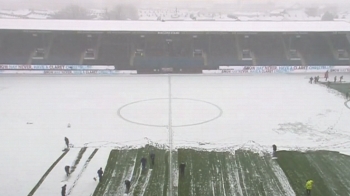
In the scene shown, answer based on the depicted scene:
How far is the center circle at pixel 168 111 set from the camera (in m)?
20.2

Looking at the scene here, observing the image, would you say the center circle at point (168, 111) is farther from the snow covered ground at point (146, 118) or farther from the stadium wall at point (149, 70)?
the stadium wall at point (149, 70)

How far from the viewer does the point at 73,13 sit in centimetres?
6059

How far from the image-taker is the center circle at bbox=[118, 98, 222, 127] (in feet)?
66.3

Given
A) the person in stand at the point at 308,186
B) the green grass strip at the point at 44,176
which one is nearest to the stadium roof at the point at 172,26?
the green grass strip at the point at 44,176

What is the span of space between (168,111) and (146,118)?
6.17 feet

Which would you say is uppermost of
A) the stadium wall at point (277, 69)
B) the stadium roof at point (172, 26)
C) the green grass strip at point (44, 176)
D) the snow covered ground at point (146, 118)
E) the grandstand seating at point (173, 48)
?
the stadium roof at point (172, 26)

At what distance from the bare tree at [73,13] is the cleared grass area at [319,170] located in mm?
49179

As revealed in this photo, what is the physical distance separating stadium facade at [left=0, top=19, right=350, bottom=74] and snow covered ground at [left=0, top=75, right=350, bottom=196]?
14.7ft

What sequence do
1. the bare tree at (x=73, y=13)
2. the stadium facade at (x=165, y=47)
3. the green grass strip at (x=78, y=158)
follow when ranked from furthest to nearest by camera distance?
the bare tree at (x=73, y=13) < the stadium facade at (x=165, y=47) < the green grass strip at (x=78, y=158)

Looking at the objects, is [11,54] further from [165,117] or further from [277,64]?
[277,64]

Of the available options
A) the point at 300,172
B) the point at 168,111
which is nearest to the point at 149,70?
the point at 168,111

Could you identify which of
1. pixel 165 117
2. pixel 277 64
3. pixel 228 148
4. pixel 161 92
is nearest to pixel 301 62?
pixel 277 64

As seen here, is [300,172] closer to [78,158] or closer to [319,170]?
[319,170]

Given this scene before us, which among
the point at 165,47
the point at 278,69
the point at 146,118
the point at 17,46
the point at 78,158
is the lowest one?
the point at 78,158
